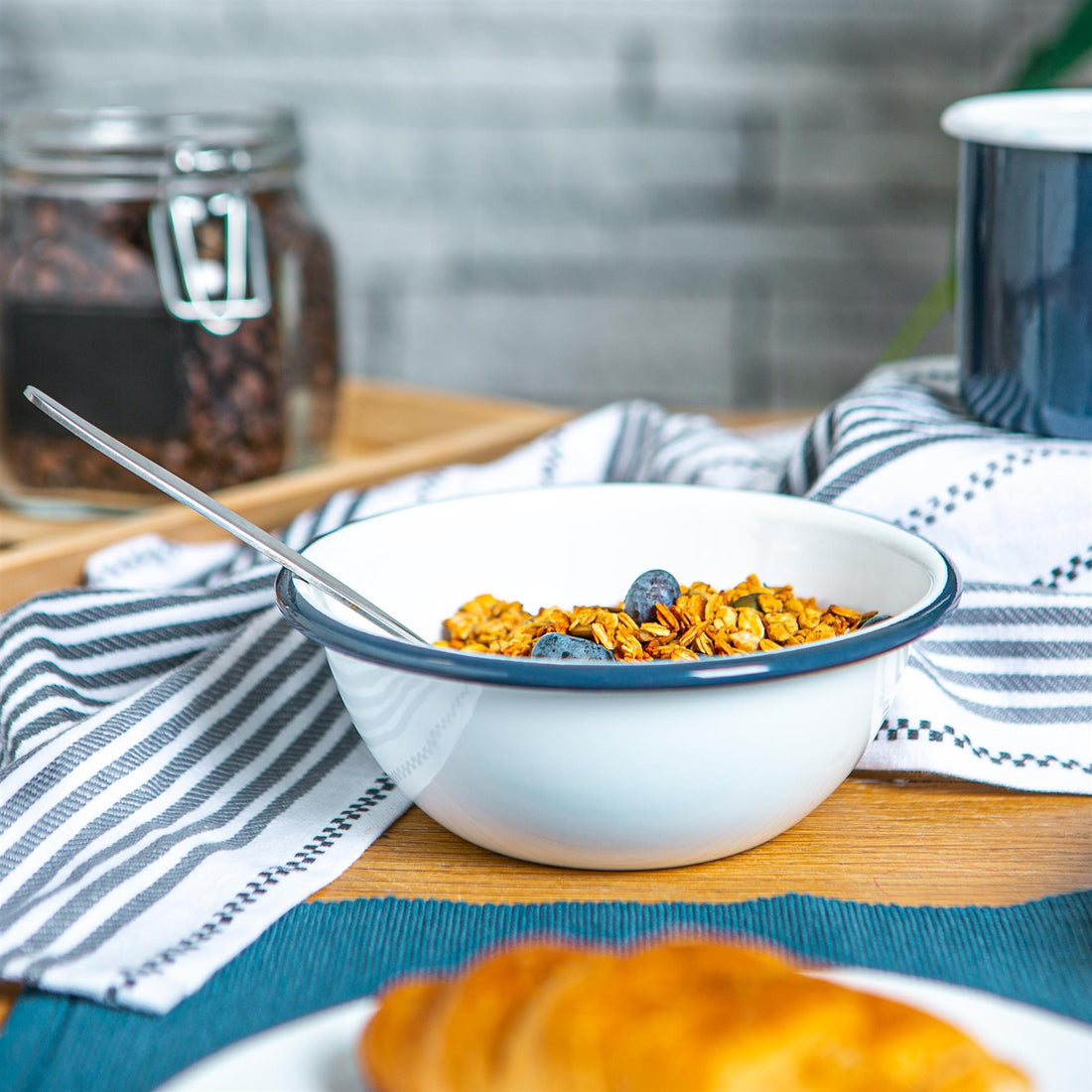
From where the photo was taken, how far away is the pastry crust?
309 mm

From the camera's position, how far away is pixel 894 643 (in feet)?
1.59

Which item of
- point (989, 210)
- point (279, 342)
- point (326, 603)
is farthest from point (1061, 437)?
point (279, 342)

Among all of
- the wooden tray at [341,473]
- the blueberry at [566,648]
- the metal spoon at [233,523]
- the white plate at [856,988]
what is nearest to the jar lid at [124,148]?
the wooden tray at [341,473]

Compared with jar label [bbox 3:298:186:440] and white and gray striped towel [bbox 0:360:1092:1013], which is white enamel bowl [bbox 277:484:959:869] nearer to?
white and gray striped towel [bbox 0:360:1092:1013]

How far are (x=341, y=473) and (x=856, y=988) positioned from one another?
67 cm

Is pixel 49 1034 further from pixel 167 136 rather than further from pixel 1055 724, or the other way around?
pixel 167 136

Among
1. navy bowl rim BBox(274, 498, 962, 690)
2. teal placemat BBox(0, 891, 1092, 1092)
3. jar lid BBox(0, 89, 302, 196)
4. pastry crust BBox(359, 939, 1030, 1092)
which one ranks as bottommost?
teal placemat BBox(0, 891, 1092, 1092)

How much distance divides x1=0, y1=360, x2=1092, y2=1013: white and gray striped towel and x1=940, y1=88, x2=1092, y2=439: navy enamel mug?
0.09ft

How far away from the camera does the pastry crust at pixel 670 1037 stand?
12.2 inches

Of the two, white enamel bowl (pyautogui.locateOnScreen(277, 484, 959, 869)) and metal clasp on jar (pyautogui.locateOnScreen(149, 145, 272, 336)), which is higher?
metal clasp on jar (pyautogui.locateOnScreen(149, 145, 272, 336))

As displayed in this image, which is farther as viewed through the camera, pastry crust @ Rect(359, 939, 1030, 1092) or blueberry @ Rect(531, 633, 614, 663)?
blueberry @ Rect(531, 633, 614, 663)

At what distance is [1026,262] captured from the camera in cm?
67

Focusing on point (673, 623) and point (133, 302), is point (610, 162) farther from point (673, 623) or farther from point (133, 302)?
point (673, 623)

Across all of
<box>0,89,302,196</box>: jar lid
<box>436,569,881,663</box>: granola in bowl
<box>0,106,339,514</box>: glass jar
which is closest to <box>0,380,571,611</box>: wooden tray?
<box>0,106,339,514</box>: glass jar
